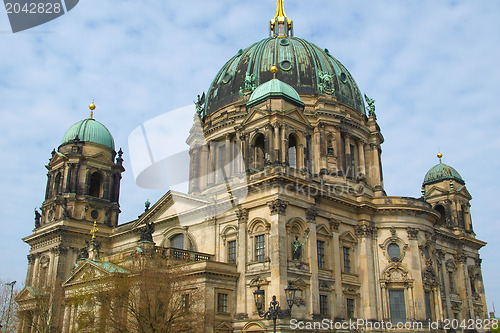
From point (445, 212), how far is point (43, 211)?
43853mm

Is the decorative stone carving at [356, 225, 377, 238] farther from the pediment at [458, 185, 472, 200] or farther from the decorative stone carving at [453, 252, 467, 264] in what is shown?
the pediment at [458, 185, 472, 200]

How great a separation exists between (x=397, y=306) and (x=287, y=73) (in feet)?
78.1

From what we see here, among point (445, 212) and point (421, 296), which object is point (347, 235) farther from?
point (445, 212)

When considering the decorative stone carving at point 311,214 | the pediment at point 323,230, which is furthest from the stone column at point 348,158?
the decorative stone carving at point 311,214

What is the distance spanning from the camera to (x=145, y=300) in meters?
29.0

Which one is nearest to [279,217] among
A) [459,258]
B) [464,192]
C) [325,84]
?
[325,84]

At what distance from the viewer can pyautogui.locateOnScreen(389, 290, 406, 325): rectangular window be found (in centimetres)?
3978

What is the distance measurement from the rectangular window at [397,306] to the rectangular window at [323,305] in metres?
6.93

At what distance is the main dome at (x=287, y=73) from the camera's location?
50.1 meters

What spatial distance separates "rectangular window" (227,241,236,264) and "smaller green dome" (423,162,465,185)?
106 ft

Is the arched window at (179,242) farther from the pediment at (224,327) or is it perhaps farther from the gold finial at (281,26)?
the gold finial at (281,26)

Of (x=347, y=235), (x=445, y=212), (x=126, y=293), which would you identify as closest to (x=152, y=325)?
(x=126, y=293)

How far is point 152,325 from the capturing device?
92.1 ft

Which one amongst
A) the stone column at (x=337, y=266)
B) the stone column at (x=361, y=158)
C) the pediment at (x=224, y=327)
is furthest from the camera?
the stone column at (x=361, y=158)
